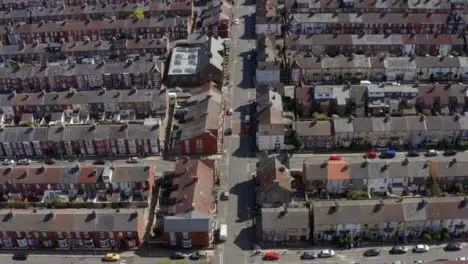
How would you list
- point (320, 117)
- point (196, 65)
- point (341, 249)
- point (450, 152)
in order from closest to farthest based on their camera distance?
point (341, 249) → point (450, 152) → point (320, 117) → point (196, 65)

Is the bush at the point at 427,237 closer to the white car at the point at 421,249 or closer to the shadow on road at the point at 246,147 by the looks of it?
the white car at the point at 421,249

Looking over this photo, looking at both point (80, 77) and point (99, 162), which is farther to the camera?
point (80, 77)

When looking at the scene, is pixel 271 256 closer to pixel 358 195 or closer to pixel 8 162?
pixel 358 195

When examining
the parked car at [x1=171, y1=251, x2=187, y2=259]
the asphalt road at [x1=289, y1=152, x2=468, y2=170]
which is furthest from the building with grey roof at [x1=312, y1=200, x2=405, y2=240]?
the parked car at [x1=171, y1=251, x2=187, y2=259]

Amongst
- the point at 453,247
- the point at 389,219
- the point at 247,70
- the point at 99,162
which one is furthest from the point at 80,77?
the point at 453,247

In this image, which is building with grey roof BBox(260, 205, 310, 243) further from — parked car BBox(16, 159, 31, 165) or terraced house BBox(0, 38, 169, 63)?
terraced house BBox(0, 38, 169, 63)

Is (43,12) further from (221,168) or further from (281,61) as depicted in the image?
(221,168)

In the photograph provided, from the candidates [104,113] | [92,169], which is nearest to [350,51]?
[104,113]
